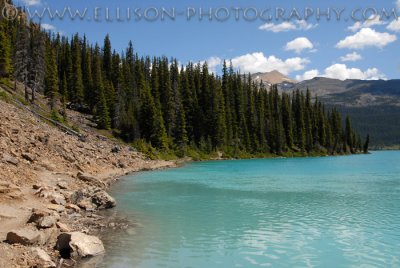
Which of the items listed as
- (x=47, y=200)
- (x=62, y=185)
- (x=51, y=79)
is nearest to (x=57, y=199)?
(x=47, y=200)

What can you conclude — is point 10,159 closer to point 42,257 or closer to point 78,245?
point 78,245

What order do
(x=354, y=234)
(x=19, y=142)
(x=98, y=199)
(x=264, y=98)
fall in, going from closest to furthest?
(x=354, y=234)
(x=98, y=199)
(x=19, y=142)
(x=264, y=98)

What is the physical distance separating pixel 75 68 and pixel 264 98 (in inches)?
2716

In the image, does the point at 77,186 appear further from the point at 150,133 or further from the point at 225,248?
the point at 150,133

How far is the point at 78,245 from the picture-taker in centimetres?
1605

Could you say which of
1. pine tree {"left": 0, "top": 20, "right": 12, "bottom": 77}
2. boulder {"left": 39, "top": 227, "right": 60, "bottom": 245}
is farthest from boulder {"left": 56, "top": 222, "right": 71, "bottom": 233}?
pine tree {"left": 0, "top": 20, "right": 12, "bottom": 77}

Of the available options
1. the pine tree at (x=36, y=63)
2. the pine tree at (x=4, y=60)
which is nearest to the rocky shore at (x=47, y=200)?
the pine tree at (x=36, y=63)

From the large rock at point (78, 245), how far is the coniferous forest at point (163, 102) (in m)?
64.7

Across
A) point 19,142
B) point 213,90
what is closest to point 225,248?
point 19,142

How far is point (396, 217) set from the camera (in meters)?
25.4

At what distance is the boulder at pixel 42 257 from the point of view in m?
14.0

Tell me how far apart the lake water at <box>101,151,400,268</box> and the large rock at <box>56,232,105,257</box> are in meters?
0.67

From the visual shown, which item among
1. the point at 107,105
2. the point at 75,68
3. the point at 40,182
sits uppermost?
the point at 75,68

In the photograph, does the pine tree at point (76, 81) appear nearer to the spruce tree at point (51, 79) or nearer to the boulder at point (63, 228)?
the spruce tree at point (51, 79)
